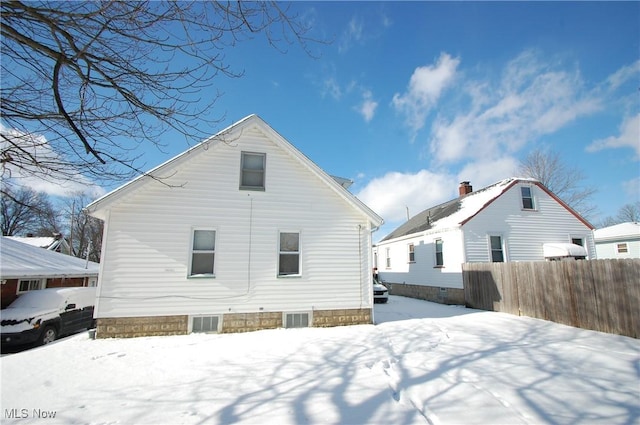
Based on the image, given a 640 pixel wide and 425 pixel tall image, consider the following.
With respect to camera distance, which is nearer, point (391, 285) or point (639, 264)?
point (639, 264)

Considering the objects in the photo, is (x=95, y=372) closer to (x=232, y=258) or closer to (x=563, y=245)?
(x=232, y=258)

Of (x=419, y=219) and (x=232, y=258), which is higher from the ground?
(x=419, y=219)

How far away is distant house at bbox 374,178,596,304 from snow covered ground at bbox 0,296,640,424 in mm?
7101

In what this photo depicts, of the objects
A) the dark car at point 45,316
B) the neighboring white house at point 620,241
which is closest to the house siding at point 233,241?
the dark car at point 45,316

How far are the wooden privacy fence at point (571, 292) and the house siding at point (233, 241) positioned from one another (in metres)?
6.09

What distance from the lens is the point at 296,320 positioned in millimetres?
9586

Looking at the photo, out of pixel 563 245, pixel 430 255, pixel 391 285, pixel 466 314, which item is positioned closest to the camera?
pixel 466 314

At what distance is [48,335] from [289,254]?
28.4 feet

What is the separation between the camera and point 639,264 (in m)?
7.60

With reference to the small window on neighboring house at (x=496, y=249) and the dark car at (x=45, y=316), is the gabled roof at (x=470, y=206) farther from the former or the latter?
the dark car at (x=45, y=316)

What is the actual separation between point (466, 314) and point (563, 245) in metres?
7.36

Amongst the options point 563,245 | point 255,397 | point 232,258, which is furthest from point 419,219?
point 255,397

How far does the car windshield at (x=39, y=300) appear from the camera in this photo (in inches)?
406

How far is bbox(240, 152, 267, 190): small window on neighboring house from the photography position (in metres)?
9.75
